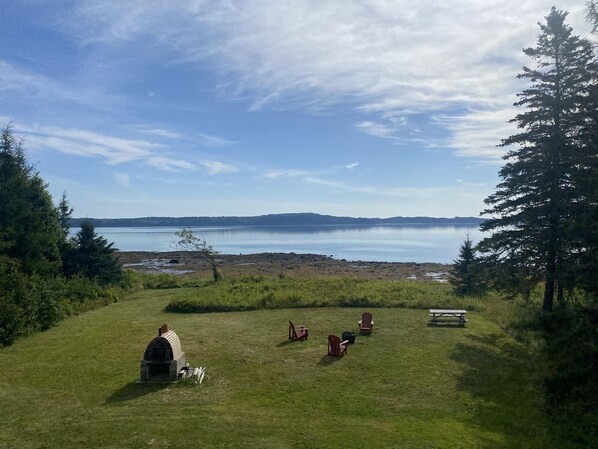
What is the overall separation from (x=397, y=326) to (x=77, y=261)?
27.5 meters

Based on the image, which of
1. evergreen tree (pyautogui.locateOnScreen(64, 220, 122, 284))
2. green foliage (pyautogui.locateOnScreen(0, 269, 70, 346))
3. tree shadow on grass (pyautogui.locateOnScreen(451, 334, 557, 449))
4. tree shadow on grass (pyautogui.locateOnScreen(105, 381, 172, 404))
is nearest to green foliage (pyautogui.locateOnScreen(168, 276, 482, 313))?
green foliage (pyautogui.locateOnScreen(0, 269, 70, 346))

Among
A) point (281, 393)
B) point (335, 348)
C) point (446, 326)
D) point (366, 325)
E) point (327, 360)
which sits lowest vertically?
point (281, 393)

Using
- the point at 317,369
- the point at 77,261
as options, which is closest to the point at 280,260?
the point at 77,261

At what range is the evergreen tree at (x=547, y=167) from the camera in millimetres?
19656

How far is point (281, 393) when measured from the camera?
13.4 meters

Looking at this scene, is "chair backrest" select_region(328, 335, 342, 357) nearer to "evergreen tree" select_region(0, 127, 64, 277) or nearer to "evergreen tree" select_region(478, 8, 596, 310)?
"evergreen tree" select_region(478, 8, 596, 310)

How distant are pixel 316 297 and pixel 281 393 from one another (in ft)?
49.9

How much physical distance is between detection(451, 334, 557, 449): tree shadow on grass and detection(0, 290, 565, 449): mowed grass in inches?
1.6

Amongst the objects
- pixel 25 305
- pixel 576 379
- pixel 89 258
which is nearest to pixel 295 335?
pixel 576 379

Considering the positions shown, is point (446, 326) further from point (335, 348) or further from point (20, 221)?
point (20, 221)

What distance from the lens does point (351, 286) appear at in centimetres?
3238

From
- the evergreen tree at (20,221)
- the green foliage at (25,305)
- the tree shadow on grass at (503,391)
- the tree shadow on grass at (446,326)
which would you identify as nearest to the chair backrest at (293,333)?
the tree shadow on grass at (503,391)

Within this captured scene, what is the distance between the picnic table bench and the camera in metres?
21.8

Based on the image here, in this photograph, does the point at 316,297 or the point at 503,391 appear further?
the point at 316,297
